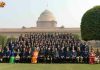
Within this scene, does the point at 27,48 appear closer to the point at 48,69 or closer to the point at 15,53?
the point at 15,53

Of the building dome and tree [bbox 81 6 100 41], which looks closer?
tree [bbox 81 6 100 41]

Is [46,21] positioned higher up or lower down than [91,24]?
higher up

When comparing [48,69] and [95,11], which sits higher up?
[95,11]

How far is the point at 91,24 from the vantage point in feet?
176

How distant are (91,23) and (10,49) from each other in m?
24.6

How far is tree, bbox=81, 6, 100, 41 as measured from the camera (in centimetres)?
5259

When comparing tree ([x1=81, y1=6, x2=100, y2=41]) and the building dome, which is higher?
the building dome

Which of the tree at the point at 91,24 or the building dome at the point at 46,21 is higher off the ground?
the building dome at the point at 46,21

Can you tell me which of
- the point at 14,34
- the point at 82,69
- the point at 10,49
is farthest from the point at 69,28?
the point at 82,69

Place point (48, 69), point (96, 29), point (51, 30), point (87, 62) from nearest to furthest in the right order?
point (48, 69)
point (87, 62)
point (96, 29)
point (51, 30)

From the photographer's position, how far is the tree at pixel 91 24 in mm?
52594

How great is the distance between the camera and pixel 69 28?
138m

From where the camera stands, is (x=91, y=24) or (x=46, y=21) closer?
(x=91, y=24)

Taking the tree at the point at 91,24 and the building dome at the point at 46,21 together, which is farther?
the building dome at the point at 46,21
